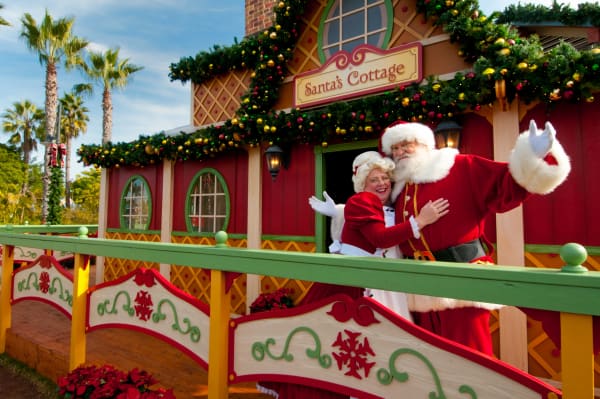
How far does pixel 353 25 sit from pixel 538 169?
3.91 meters

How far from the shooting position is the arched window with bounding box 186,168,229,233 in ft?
18.8

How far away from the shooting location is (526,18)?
5.70m

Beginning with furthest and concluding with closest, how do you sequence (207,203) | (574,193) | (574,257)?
1. (207,203)
2. (574,193)
3. (574,257)

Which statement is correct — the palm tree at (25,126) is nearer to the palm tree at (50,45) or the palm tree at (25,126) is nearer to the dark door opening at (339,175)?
the palm tree at (50,45)

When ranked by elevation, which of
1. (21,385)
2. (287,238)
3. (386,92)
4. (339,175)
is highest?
(386,92)

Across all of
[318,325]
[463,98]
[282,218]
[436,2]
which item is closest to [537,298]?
[318,325]

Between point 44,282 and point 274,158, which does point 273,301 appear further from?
point 44,282

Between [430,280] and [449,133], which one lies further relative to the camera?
[449,133]

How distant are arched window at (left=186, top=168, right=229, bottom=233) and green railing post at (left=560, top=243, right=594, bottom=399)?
4.82 m

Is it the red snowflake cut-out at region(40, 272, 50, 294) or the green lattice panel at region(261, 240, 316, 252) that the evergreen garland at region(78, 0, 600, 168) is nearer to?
the green lattice panel at region(261, 240, 316, 252)

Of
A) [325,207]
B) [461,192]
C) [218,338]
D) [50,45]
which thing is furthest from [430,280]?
[50,45]

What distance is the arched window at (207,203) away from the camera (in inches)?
226

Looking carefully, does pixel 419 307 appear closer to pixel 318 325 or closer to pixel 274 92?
pixel 318 325

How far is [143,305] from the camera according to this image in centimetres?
266
